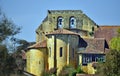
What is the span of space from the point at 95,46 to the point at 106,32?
29.5 feet

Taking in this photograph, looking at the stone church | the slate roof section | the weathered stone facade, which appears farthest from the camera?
the weathered stone facade

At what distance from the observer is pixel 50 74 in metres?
101

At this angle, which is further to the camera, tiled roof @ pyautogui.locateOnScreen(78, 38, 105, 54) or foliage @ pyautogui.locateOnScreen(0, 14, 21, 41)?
tiled roof @ pyautogui.locateOnScreen(78, 38, 105, 54)

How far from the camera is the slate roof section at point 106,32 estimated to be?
114350 mm

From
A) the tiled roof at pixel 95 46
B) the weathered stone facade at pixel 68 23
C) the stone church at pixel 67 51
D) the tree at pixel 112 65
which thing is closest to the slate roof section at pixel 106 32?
the stone church at pixel 67 51

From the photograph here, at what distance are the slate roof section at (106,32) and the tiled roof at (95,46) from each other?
4266 mm

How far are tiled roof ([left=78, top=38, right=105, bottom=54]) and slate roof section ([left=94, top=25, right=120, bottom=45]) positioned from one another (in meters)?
4.27

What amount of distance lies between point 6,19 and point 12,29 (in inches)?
47.3

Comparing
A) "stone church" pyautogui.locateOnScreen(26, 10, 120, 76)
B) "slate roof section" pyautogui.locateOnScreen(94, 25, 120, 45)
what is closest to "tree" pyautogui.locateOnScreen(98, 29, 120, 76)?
"stone church" pyautogui.locateOnScreen(26, 10, 120, 76)

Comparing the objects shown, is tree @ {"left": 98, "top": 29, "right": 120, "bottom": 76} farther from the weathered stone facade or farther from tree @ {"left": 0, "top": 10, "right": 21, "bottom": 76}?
the weathered stone facade

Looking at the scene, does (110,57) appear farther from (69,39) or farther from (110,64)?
(69,39)

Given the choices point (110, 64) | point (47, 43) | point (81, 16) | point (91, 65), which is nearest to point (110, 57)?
point (110, 64)

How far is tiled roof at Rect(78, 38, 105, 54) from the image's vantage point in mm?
105400

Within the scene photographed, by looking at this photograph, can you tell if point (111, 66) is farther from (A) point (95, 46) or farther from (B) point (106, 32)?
(B) point (106, 32)
